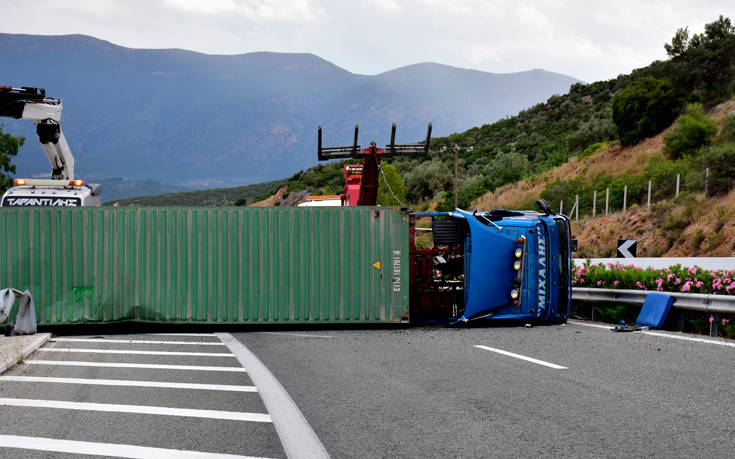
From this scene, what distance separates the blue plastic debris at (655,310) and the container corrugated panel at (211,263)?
4415mm

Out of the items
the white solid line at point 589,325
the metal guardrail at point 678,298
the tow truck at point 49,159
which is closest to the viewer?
the metal guardrail at point 678,298

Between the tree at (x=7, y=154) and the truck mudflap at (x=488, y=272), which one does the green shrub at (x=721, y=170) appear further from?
the tree at (x=7, y=154)

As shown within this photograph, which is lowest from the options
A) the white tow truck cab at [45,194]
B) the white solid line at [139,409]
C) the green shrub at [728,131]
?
the white solid line at [139,409]

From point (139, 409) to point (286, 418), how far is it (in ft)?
4.80

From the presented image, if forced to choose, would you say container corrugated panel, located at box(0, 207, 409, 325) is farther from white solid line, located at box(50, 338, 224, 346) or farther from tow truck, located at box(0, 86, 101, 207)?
tow truck, located at box(0, 86, 101, 207)

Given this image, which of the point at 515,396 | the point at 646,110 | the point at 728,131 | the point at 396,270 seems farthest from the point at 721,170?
the point at 515,396

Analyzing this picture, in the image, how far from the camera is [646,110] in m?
48.2

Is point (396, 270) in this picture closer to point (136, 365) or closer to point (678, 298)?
point (678, 298)

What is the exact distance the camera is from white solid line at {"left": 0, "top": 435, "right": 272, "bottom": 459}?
4715 mm

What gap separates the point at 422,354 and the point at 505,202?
42022 millimetres

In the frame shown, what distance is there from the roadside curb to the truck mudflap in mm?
7368

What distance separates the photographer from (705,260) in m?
18.9

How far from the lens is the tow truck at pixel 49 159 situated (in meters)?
16.1

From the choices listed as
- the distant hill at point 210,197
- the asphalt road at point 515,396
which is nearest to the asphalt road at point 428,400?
the asphalt road at point 515,396
